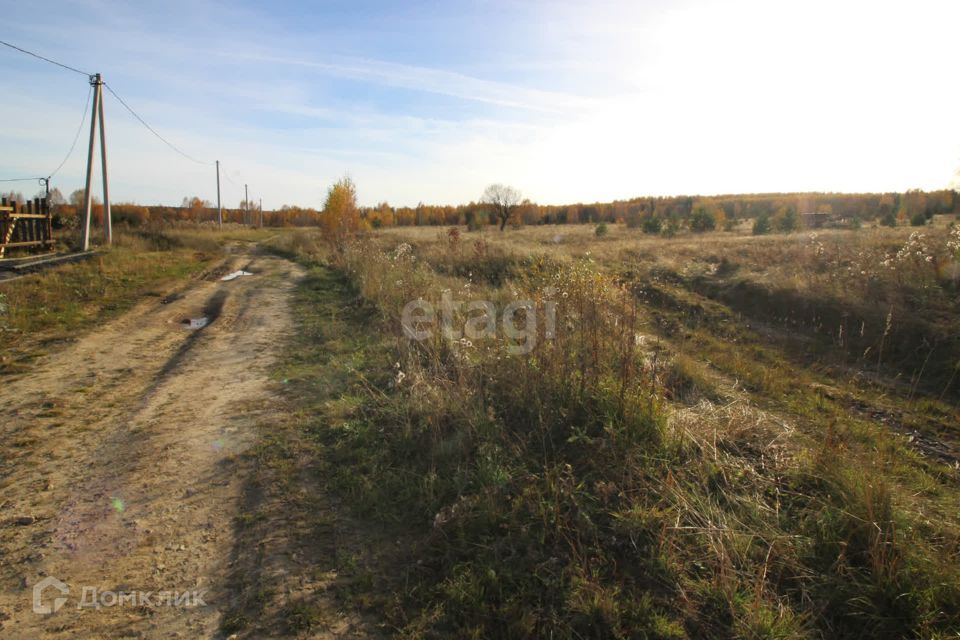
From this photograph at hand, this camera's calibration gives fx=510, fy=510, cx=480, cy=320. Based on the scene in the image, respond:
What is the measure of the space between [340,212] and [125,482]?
23.6 m

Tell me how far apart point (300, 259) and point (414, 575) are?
2001 centimetres

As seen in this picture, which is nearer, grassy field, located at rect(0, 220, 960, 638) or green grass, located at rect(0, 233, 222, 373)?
grassy field, located at rect(0, 220, 960, 638)

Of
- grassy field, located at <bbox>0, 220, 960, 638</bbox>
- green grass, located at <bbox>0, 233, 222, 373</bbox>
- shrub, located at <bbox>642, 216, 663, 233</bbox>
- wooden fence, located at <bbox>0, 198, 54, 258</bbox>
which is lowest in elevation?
grassy field, located at <bbox>0, 220, 960, 638</bbox>

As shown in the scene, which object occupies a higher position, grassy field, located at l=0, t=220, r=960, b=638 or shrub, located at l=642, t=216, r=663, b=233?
shrub, located at l=642, t=216, r=663, b=233

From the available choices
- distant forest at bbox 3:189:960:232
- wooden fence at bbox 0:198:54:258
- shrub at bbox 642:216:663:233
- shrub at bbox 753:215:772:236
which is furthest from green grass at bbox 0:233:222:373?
shrub at bbox 753:215:772:236

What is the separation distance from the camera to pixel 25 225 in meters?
19.4

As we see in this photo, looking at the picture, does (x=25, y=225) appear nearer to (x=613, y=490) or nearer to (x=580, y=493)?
(x=580, y=493)

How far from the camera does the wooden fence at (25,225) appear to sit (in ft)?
57.9

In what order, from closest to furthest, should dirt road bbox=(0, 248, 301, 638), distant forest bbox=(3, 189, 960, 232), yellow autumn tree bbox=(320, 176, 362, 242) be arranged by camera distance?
dirt road bbox=(0, 248, 301, 638) < yellow autumn tree bbox=(320, 176, 362, 242) < distant forest bbox=(3, 189, 960, 232)

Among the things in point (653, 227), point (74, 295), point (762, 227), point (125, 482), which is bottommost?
point (125, 482)

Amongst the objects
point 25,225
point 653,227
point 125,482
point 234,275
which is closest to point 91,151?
point 25,225

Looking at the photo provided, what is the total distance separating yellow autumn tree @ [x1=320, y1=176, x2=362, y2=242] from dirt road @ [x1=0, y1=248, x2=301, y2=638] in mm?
18586

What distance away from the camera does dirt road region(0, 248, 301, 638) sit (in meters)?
2.59

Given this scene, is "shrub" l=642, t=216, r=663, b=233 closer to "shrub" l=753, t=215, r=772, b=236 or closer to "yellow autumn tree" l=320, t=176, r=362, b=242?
"shrub" l=753, t=215, r=772, b=236
